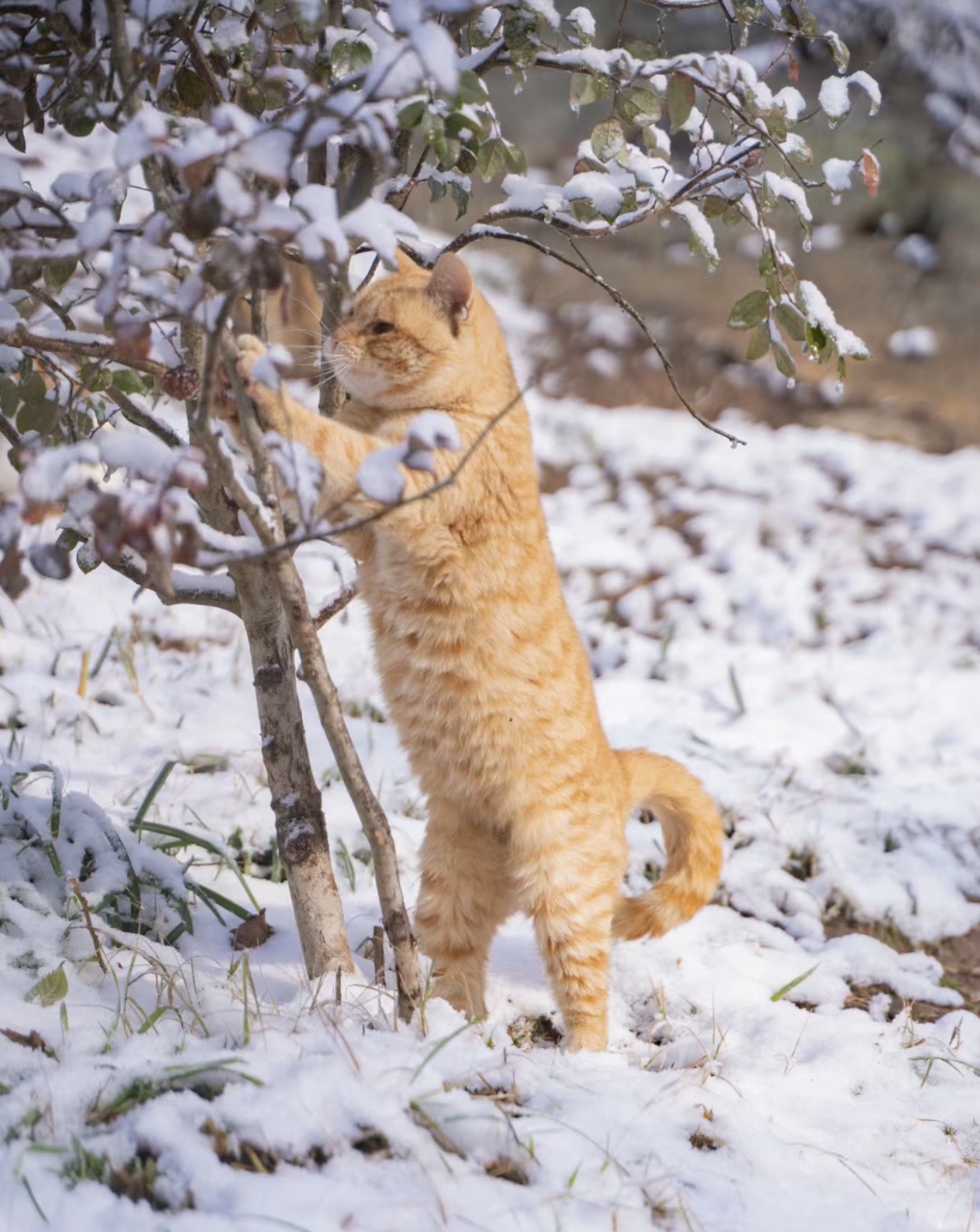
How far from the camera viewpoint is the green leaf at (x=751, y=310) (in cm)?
206

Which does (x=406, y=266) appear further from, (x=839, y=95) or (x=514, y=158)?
(x=839, y=95)

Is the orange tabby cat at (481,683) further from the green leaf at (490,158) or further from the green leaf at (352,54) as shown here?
the green leaf at (352,54)

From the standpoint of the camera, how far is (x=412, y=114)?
1566mm

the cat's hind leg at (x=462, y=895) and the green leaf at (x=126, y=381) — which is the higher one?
the green leaf at (x=126, y=381)

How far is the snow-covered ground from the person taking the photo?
162 centimetres

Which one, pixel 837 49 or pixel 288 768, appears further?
pixel 288 768

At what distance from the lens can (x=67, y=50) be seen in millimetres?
1907

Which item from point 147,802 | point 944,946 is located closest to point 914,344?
point 944,946

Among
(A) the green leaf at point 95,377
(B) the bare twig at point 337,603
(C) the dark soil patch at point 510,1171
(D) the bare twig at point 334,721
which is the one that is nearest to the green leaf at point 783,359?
(D) the bare twig at point 334,721

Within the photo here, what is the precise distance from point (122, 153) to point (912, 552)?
520cm

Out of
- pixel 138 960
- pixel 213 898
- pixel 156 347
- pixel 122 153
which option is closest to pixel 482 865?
pixel 213 898

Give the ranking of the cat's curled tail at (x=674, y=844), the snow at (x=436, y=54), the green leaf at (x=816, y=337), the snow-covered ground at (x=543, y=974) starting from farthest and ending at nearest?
1. the cat's curled tail at (x=674, y=844)
2. the green leaf at (x=816, y=337)
3. the snow-covered ground at (x=543, y=974)
4. the snow at (x=436, y=54)

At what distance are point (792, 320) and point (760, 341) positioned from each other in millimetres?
71

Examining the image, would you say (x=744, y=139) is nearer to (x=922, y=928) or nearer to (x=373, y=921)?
(x=373, y=921)
